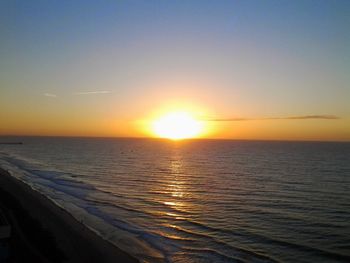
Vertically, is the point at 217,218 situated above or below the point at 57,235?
below

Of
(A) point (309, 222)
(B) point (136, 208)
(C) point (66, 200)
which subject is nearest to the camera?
(A) point (309, 222)

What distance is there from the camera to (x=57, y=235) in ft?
75.4

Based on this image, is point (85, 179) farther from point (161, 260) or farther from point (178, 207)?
point (161, 260)

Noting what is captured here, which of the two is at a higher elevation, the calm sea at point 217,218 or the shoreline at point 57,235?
the shoreline at point 57,235

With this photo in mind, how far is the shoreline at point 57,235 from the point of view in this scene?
19.5m

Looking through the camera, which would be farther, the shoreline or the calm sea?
the calm sea

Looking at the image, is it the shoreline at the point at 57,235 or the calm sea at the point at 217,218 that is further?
the calm sea at the point at 217,218

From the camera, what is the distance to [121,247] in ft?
75.1

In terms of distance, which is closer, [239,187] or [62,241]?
[62,241]

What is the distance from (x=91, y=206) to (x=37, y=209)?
21.6ft

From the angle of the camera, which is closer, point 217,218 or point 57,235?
point 57,235

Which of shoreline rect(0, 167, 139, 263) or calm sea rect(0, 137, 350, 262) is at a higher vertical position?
shoreline rect(0, 167, 139, 263)

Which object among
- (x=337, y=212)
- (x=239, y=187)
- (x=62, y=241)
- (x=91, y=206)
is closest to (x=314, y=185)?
(x=239, y=187)

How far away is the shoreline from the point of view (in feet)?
63.9
